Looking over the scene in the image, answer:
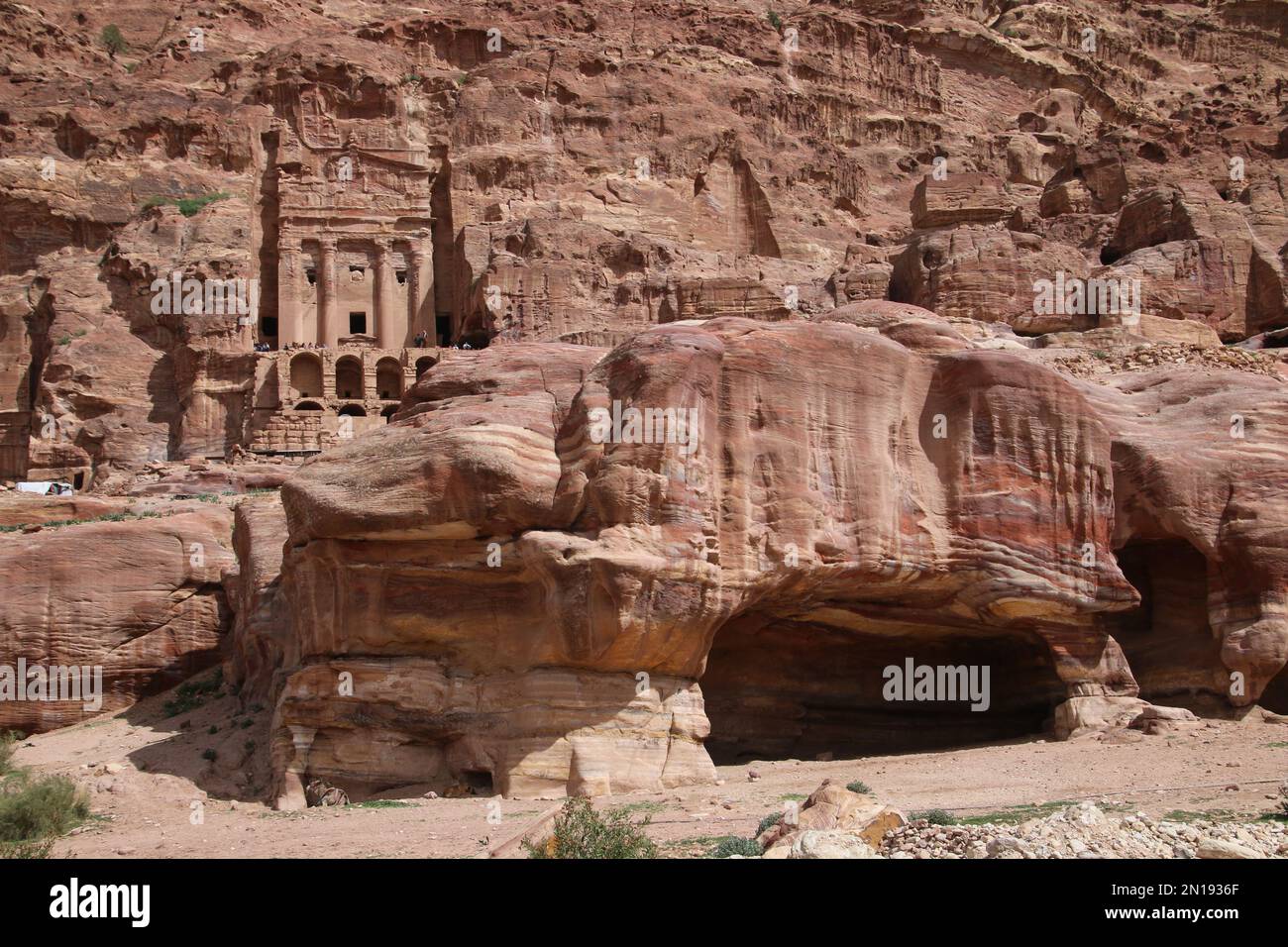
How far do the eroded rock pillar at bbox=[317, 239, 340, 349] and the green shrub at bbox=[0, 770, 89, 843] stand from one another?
42.6 meters

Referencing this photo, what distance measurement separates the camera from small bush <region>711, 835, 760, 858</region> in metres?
17.9

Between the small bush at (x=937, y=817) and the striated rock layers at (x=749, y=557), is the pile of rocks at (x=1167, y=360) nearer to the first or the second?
the striated rock layers at (x=749, y=557)

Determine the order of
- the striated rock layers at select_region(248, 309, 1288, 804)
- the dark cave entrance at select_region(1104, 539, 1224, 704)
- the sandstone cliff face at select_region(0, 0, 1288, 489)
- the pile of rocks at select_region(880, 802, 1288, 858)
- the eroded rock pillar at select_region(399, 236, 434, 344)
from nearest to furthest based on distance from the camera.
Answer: the pile of rocks at select_region(880, 802, 1288, 858)
the striated rock layers at select_region(248, 309, 1288, 804)
the dark cave entrance at select_region(1104, 539, 1224, 704)
the sandstone cliff face at select_region(0, 0, 1288, 489)
the eroded rock pillar at select_region(399, 236, 434, 344)

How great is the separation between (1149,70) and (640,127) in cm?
5494

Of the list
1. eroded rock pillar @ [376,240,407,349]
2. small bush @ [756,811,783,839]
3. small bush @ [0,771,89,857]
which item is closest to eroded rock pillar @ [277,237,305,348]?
eroded rock pillar @ [376,240,407,349]

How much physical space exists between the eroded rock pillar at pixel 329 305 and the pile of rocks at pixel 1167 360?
33115 mm

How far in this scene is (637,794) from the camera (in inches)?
956

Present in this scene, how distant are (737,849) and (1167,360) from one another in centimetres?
2992

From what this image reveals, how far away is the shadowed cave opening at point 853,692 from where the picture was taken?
30.4 metres

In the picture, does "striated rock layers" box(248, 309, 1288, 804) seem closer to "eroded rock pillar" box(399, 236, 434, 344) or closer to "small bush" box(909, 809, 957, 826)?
"small bush" box(909, 809, 957, 826)

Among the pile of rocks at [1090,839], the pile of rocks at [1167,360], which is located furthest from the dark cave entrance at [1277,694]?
the pile of rocks at [1090,839]

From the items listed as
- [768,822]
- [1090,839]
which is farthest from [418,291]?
[1090,839]

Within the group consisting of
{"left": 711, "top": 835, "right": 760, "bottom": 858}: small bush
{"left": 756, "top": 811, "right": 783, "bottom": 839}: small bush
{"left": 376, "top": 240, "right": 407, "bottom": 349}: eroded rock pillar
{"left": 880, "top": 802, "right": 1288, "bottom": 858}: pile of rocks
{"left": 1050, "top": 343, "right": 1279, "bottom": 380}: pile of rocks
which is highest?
{"left": 376, "top": 240, "right": 407, "bottom": 349}: eroded rock pillar

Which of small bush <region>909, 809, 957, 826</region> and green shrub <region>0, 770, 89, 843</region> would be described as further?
green shrub <region>0, 770, 89, 843</region>
